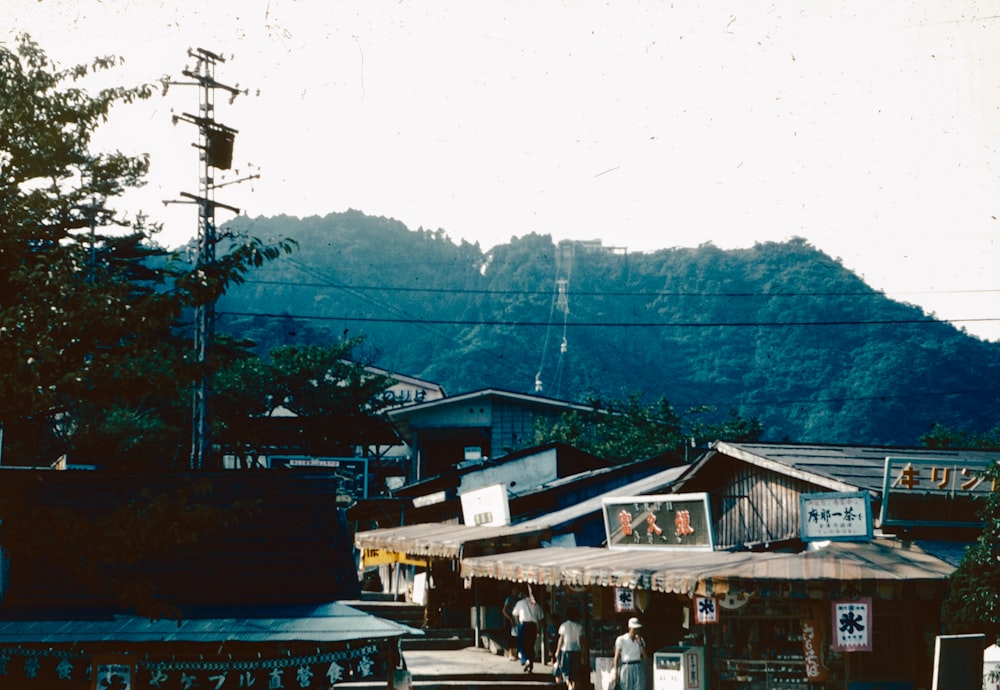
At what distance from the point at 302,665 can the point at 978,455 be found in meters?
12.0

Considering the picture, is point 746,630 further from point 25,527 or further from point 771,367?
point 771,367

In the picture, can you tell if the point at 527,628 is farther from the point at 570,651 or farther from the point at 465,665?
the point at 570,651

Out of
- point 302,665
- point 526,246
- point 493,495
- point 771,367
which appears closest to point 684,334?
point 771,367

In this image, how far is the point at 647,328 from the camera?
92.5 m

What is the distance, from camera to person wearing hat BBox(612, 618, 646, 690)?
17000mm

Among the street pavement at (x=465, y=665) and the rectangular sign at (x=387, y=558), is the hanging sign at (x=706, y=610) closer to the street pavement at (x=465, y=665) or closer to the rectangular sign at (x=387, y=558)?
the street pavement at (x=465, y=665)

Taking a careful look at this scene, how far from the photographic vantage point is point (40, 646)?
527 inches

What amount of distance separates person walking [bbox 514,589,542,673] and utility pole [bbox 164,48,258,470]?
7618 mm

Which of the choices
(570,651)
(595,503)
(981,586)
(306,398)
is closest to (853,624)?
(981,586)

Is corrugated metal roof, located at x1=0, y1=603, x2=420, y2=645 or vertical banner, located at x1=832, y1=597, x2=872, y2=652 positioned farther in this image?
vertical banner, located at x1=832, y1=597, x2=872, y2=652

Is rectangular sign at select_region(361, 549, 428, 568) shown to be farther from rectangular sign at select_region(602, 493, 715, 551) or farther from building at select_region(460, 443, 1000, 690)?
rectangular sign at select_region(602, 493, 715, 551)

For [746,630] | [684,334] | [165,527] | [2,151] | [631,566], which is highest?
[684,334]

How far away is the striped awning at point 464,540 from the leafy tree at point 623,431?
54.0 feet

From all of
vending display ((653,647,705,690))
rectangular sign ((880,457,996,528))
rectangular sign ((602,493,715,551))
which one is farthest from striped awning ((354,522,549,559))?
rectangular sign ((880,457,996,528))
